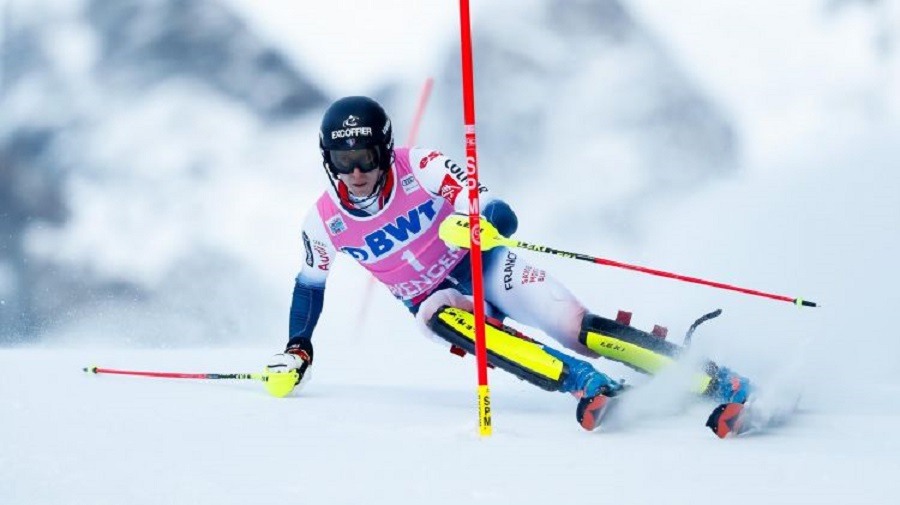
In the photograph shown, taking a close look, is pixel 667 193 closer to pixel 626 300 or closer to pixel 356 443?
pixel 626 300

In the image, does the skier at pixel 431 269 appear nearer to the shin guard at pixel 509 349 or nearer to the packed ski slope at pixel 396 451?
the shin guard at pixel 509 349

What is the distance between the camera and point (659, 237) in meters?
6.75

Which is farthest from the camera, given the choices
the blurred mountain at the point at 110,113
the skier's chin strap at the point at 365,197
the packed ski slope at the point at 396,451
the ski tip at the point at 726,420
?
the blurred mountain at the point at 110,113

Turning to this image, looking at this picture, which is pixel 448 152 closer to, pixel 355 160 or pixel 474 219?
pixel 355 160

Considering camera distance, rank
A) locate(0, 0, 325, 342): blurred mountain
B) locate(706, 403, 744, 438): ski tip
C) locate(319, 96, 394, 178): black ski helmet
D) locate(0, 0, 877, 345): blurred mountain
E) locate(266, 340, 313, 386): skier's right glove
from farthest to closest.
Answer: locate(0, 0, 325, 342): blurred mountain → locate(0, 0, 877, 345): blurred mountain → locate(266, 340, 313, 386): skier's right glove → locate(319, 96, 394, 178): black ski helmet → locate(706, 403, 744, 438): ski tip

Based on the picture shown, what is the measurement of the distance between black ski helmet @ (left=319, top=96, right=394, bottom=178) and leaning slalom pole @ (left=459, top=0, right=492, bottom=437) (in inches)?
25.5

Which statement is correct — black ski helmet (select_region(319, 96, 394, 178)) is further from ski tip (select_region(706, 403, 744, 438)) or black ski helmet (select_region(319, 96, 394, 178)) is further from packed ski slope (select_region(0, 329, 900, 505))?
ski tip (select_region(706, 403, 744, 438))

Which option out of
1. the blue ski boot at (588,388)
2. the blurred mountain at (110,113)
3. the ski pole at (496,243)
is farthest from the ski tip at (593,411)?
the blurred mountain at (110,113)

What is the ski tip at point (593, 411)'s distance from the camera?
2.52 metres

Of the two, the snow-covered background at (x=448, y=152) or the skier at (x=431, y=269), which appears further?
the skier at (x=431, y=269)

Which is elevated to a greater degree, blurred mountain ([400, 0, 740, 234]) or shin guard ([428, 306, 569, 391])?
blurred mountain ([400, 0, 740, 234])

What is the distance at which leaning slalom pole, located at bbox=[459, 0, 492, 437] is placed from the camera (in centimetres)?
251

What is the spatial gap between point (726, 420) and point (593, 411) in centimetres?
35

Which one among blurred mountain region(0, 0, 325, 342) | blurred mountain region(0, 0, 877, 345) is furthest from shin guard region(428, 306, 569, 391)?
blurred mountain region(0, 0, 325, 342)
